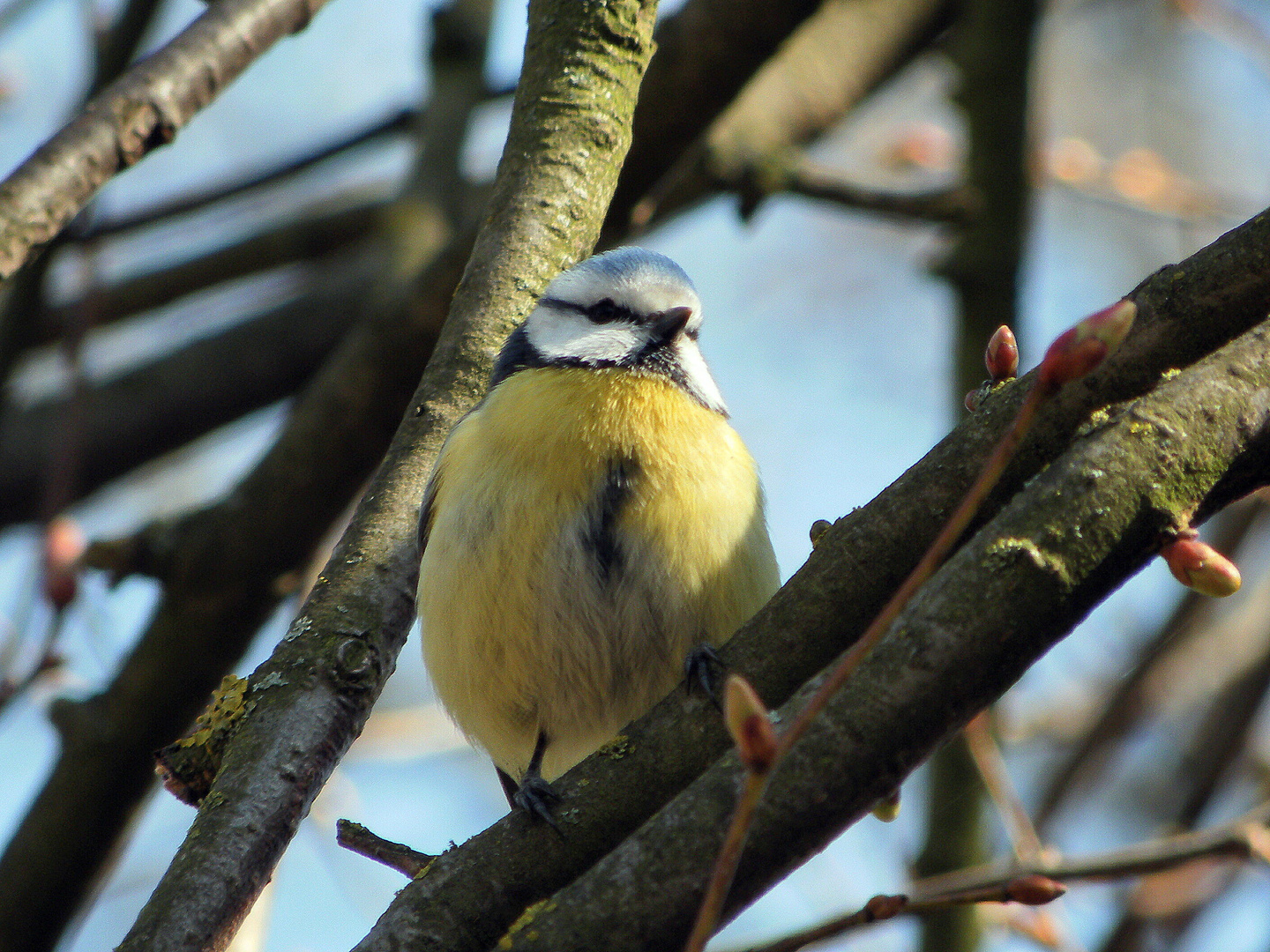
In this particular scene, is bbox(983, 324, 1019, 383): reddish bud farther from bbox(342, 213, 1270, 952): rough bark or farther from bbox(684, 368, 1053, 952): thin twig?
bbox(684, 368, 1053, 952): thin twig

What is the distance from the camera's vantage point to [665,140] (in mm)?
3836

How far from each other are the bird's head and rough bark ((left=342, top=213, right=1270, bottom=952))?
1.57m

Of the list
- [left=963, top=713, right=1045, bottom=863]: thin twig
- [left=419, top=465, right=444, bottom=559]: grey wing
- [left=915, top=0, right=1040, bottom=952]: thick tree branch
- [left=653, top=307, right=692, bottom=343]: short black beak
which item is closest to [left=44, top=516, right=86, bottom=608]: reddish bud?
[left=419, top=465, right=444, bottom=559]: grey wing

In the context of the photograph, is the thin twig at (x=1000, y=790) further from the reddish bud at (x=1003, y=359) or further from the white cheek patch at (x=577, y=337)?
the reddish bud at (x=1003, y=359)

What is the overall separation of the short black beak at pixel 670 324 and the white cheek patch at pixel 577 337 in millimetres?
53

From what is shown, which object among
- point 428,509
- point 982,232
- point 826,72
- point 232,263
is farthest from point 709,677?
point 232,263

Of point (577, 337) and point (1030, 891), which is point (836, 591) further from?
point (577, 337)

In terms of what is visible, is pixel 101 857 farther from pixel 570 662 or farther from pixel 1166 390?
pixel 1166 390

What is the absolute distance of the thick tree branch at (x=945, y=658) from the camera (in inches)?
56.4

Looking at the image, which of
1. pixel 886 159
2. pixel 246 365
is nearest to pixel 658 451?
pixel 246 365

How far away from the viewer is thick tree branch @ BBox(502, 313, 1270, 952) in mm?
1432

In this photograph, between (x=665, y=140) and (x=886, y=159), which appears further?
(x=886, y=159)

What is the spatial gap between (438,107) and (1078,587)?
434 cm

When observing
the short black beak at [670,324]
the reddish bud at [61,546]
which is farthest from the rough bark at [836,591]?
the reddish bud at [61,546]
